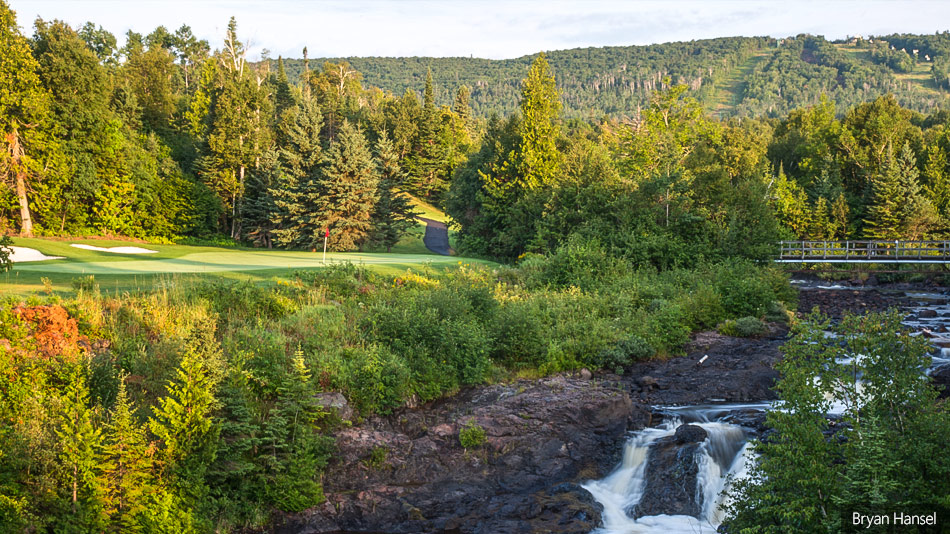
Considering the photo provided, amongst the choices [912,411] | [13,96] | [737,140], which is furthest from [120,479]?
[737,140]

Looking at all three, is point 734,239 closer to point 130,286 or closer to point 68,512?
point 130,286

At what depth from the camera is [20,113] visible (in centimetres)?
3422

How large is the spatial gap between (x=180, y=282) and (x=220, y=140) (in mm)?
29653

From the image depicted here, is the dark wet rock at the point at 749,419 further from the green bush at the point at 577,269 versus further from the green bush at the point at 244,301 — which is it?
the green bush at the point at 577,269

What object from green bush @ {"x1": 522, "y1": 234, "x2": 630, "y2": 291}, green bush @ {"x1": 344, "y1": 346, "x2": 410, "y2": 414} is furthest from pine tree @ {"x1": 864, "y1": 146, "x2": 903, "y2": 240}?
green bush @ {"x1": 344, "y1": 346, "x2": 410, "y2": 414}

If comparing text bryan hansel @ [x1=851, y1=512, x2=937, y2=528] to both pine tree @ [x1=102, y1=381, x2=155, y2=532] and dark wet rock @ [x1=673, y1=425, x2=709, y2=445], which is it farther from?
pine tree @ [x1=102, y1=381, x2=155, y2=532]

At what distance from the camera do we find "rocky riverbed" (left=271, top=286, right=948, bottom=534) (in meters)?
9.91

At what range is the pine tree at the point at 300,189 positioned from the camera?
39469 mm

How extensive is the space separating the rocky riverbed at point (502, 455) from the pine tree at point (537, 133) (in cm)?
2127

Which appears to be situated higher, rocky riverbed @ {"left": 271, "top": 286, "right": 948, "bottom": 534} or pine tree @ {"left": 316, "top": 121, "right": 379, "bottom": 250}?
pine tree @ {"left": 316, "top": 121, "right": 379, "bottom": 250}

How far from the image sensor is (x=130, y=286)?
52.2 ft

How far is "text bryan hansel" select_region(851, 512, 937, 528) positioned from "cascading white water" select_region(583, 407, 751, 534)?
2.89 m

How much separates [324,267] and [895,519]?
1707 cm

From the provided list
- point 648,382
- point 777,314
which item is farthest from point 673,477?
point 777,314
